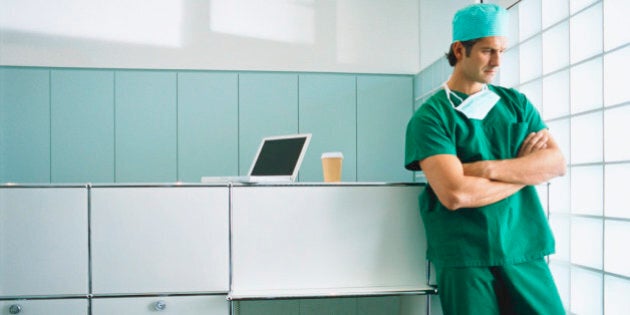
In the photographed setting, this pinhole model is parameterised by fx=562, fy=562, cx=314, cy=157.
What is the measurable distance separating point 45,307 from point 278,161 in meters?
0.95

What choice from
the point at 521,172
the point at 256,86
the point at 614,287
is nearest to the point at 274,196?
the point at 521,172

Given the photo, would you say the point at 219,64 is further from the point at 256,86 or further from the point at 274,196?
the point at 274,196

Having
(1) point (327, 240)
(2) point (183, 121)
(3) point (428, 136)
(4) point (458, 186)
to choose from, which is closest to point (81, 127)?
(2) point (183, 121)

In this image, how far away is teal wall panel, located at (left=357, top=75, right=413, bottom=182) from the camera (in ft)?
13.2

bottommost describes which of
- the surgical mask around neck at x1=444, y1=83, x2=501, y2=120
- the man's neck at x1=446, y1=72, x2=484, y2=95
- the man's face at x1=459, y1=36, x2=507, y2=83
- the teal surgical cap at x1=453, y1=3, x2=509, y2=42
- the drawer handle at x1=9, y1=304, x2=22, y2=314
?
the drawer handle at x1=9, y1=304, x2=22, y2=314

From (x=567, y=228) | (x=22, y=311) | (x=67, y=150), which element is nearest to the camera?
(x=22, y=311)

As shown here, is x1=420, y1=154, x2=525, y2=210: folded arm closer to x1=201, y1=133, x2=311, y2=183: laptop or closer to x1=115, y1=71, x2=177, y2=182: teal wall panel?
x1=201, y1=133, x2=311, y2=183: laptop

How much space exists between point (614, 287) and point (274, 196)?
135 cm

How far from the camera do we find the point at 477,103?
66.1 inches

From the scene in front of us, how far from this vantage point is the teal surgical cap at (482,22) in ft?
5.38

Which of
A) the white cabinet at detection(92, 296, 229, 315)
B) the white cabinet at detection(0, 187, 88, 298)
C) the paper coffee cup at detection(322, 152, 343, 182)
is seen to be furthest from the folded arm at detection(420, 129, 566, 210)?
the white cabinet at detection(0, 187, 88, 298)

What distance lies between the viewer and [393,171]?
13.3 ft

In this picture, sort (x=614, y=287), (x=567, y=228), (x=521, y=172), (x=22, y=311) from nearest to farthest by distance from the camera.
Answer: (x=521, y=172) < (x=22, y=311) < (x=614, y=287) < (x=567, y=228)

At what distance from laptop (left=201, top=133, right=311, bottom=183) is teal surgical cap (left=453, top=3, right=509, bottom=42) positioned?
0.69m
